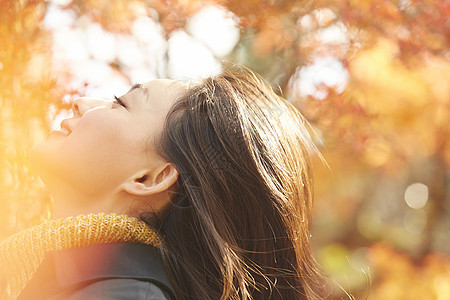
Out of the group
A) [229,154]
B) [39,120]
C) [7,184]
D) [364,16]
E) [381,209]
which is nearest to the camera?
[229,154]

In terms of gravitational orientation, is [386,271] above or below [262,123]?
below

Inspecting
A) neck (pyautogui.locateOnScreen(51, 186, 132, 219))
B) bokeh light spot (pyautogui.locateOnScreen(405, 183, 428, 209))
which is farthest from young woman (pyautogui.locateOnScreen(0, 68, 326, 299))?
bokeh light spot (pyautogui.locateOnScreen(405, 183, 428, 209))

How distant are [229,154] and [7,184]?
40.0 inches

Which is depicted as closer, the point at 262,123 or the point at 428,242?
the point at 262,123

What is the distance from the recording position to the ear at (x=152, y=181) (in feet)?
5.33

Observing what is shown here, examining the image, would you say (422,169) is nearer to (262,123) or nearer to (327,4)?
(327,4)

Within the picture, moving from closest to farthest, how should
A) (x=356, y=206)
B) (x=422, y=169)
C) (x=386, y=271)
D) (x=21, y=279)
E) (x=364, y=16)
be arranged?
1. (x=21, y=279)
2. (x=364, y=16)
3. (x=386, y=271)
4. (x=356, y=206)
5. (x=422, y=169)

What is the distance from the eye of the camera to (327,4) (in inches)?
Answer: 138

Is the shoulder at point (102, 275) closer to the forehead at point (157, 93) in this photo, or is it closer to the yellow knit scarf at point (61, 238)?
the yellow knit scarf at point (61, 238)

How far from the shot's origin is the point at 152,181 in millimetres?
1655

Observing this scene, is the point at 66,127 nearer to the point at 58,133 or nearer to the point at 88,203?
the point at 58,133

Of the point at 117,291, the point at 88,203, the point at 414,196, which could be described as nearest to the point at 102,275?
the point at 117,291

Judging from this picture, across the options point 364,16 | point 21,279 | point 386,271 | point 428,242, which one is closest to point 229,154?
point 21,279

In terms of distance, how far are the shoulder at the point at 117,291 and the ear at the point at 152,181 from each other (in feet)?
0.97
